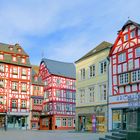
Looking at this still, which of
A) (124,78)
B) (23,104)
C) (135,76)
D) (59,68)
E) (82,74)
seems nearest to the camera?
(135,76)

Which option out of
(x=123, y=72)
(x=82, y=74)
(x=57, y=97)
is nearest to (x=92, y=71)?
(x=82, y=74)

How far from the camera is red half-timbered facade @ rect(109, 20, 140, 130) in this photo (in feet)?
104

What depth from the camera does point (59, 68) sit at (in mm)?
67125

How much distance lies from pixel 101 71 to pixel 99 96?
280 cm

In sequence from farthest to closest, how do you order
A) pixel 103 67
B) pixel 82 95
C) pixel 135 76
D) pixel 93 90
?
1. pixel 82 95
2. pixel 93 90
3. pixel 103 67
4. pixel 135 76

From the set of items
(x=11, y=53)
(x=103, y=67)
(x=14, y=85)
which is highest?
(x=11, y=53)

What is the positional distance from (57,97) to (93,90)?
2580 centimetres

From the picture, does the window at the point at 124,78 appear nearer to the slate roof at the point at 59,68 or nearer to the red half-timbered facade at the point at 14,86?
the red half-timbered facade at the point at 14,86

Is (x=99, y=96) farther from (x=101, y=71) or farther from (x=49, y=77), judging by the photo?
(x=49, y=77)

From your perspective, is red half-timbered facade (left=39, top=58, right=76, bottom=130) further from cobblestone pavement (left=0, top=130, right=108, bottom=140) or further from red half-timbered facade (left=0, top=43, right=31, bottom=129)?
cobblestone pavement (left=0, top=130, right=108, bottom=140)

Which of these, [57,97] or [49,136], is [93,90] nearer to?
[49,136]

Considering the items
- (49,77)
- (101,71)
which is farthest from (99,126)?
(49,77)

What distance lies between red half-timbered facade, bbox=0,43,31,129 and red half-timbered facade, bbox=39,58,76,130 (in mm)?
8419

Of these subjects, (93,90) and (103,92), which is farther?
(93,90)
